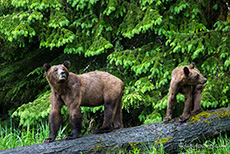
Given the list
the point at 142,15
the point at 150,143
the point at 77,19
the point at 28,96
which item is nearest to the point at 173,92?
the point at 150,143

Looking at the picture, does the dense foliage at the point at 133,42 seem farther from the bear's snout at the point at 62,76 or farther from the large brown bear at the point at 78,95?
the bear's snout at the point at 62,76

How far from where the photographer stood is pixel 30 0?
816 centimetres

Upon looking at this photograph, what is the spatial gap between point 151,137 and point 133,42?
16.2 ft

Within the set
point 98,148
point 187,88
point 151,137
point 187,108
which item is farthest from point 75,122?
point 187,88

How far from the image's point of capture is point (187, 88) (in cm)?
535

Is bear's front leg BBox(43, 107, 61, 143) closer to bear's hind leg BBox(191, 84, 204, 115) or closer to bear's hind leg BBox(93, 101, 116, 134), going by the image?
bear's hind leg BBox(93, 101, 116, 134)

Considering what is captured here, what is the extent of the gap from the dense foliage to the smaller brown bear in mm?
1578

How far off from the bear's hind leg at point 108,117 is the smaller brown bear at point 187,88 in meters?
0.94

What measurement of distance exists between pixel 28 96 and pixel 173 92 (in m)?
6.42

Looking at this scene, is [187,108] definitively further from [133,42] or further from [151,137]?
[133,42]

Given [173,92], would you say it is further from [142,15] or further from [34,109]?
[34,109]

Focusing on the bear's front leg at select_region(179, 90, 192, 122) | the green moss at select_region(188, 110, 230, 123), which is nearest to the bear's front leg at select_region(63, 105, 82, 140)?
the bear's front leg at select_region(179, 90, 192, 122)

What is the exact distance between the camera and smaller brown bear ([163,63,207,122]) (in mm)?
5234

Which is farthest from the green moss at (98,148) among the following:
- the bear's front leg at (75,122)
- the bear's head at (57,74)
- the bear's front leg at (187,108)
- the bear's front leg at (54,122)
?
the bear's front leg at (187,108)
